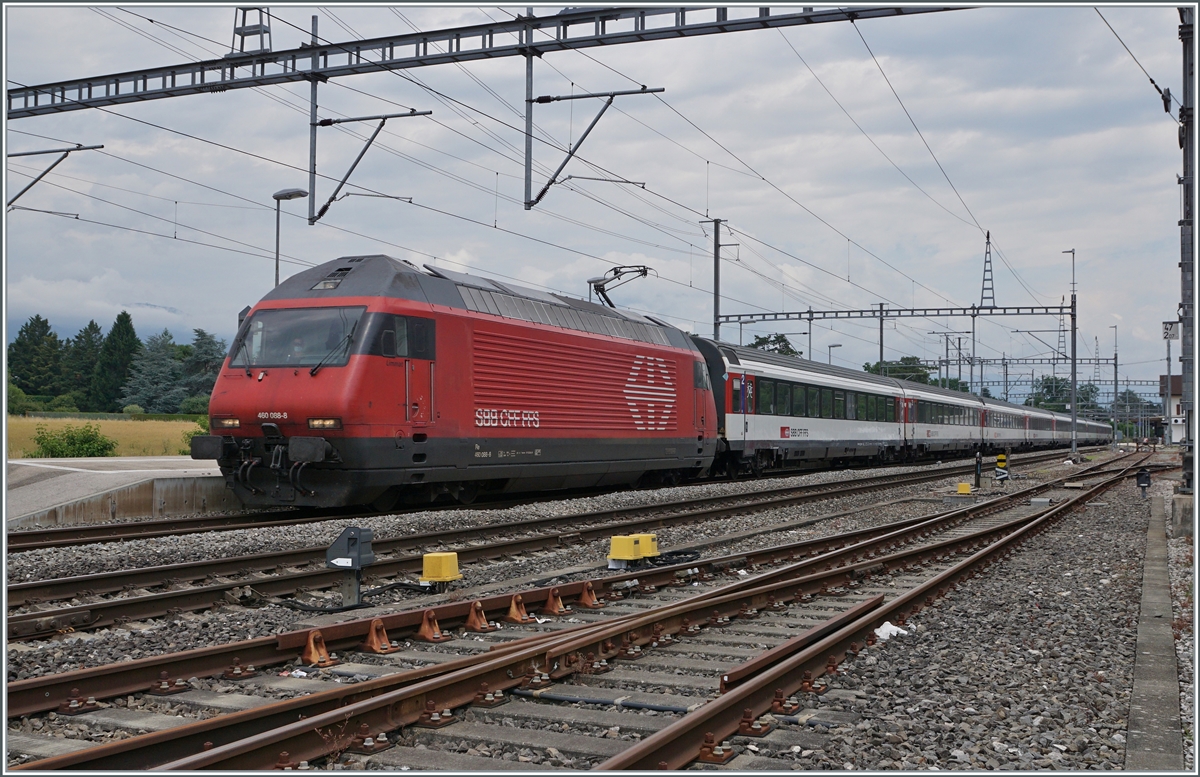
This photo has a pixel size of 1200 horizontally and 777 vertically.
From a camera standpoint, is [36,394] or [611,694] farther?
[36,394]

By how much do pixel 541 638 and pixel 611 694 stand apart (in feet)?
3.67

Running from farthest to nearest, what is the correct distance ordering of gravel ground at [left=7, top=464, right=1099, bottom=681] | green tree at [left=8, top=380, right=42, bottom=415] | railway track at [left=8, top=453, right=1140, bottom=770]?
green tree at [left=8, top=380, right=42, bottom=415], gravel ground at [left=7, top=464, right=1099, bottom=681], railway track at [left=8, top=453, right=1140, bottom=770]

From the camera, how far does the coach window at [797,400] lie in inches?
1194

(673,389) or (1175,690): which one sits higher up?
(673,389)

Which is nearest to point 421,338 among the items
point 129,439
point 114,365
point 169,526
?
point 169,526

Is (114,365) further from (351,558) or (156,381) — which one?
(351,558)

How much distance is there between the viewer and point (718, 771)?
16.3ft

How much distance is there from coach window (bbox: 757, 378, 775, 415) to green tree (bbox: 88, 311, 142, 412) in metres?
69.2

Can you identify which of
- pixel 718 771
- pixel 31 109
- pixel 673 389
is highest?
pixel 31 109

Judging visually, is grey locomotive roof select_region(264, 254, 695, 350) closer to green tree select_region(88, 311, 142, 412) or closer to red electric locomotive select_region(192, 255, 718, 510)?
red electric locomotive select_region(192, 255, 718, 510)

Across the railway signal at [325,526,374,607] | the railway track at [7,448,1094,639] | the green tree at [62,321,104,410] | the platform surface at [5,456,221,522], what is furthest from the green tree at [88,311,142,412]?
the railway signal at [325,526,374,607]

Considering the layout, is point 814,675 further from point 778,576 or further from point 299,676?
point 778,576

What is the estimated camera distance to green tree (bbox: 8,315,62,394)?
279ft

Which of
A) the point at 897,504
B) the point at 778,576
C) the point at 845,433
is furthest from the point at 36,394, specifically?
the point at 778,576
